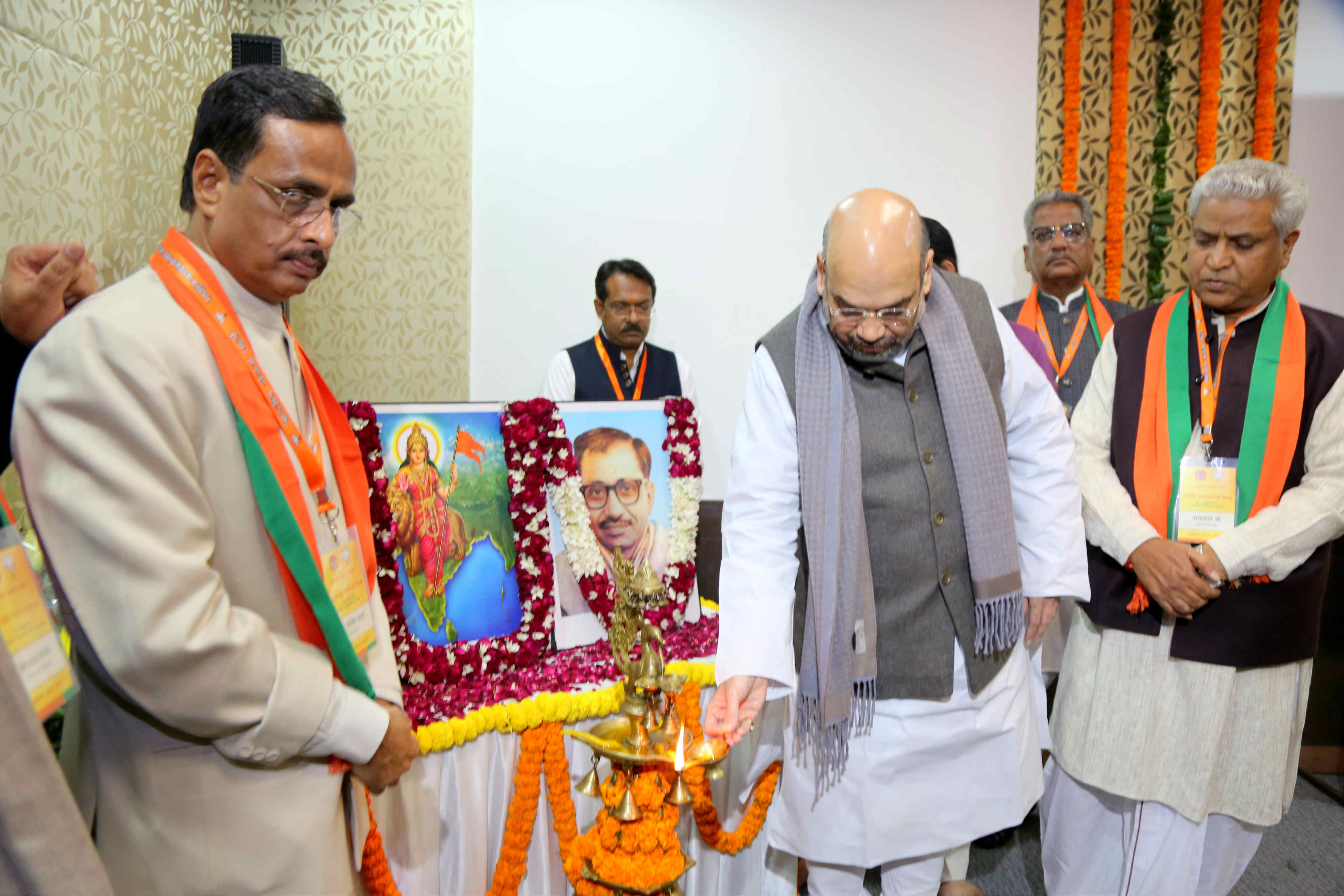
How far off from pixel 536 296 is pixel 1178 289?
3.53 m

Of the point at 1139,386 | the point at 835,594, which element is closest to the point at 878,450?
the point at 835,594

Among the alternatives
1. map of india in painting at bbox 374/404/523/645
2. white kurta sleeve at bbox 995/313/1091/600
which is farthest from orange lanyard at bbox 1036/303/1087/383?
map of india in painting at bbox 374/404/523/645

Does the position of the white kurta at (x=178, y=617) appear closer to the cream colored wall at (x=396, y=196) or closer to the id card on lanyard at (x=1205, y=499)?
the id card on lanyard at (x=1205, y=499)

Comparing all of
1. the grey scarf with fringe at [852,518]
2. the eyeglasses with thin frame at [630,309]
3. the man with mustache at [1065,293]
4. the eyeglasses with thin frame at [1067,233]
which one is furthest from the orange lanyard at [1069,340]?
the grey scarf with fringe at [852,518]

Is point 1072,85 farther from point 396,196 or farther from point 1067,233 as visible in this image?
point 396,196

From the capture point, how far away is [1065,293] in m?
3.61

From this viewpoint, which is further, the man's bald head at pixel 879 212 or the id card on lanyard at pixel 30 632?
the man's bald head at pixel 879 212

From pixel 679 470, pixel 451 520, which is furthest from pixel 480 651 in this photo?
pixel 679 470

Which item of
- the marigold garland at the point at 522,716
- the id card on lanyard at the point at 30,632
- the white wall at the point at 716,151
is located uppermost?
the white wall at the point at 716,151

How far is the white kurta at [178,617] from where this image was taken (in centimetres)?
110

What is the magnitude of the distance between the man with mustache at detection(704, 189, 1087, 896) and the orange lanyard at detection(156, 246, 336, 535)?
31.8 inches

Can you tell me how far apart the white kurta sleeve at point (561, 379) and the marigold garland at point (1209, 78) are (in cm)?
349

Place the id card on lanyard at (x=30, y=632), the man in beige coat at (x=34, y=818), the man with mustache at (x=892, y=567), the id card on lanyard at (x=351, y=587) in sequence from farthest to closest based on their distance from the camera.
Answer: the man with mustache at (x=892, y=567) → the id card on lanyard at (x=351, y=587) → the id card on lanyard at (x=30, y=632) → the man in beige coat at (x=34, y=818)

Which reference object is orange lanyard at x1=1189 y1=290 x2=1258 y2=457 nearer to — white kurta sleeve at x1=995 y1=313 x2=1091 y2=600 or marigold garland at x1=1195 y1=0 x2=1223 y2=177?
white kurta sleeve at x1=995 y1=313 x2=1091 y2=600
